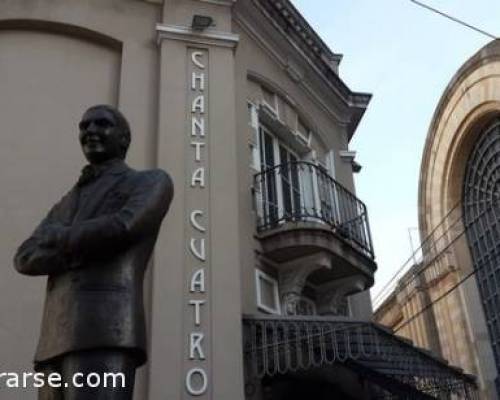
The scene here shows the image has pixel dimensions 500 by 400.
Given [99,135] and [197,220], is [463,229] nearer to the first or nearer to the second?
[197,220]

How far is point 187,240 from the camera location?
7.98 m

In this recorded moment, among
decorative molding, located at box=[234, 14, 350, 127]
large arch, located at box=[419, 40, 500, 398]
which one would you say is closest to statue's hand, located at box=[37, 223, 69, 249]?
decorative molding, located at box=[234, 14, 350, 127]

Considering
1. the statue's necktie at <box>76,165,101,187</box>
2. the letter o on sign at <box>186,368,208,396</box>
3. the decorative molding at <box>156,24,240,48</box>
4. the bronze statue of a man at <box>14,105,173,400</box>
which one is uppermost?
the decorative molding at <box>156,24,240,48</box>

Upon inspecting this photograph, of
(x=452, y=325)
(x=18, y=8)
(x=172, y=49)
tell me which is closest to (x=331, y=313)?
(x=172, y=49)

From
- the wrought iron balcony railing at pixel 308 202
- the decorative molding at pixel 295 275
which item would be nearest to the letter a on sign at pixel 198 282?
the wrought iron balcony railing at pixel 308 202

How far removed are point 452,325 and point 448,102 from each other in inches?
259

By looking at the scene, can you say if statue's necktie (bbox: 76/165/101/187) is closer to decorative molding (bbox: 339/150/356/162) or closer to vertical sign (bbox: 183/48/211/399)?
vertical sign (bbox: 183/48/211/399)

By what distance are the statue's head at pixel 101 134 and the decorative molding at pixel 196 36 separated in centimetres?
613

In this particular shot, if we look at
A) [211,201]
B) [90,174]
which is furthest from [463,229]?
[90,174]

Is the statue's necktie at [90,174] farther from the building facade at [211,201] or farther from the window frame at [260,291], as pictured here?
the window frame at [260,291]

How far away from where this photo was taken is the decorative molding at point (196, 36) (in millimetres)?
9430

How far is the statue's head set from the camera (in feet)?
11.7

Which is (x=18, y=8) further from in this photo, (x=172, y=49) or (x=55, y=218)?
(x=55, y=218)

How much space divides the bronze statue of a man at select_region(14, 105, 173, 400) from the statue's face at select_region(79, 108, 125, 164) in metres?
0.16
